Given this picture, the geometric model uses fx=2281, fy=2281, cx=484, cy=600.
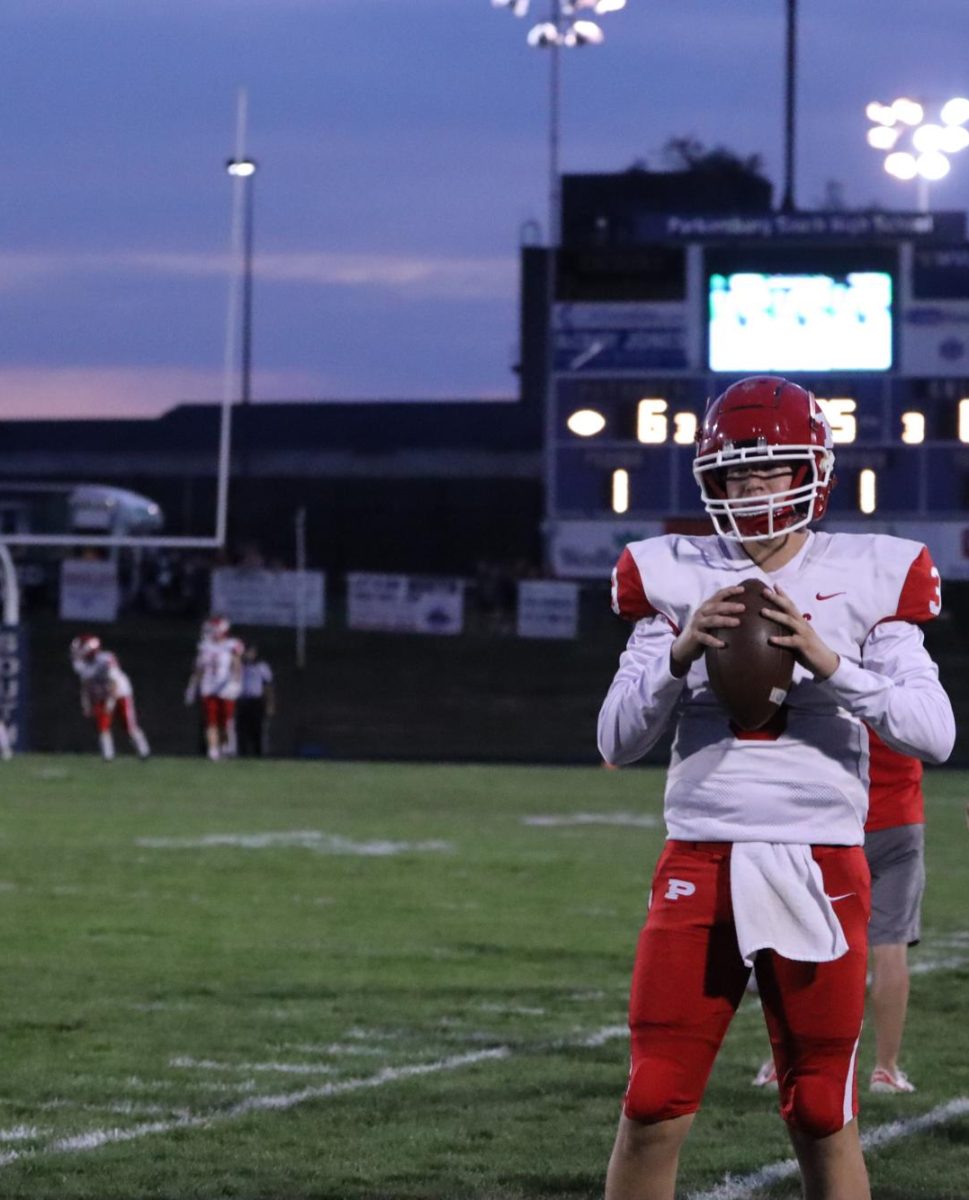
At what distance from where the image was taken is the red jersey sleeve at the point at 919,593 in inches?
145

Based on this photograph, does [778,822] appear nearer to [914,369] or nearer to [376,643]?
[914,369]

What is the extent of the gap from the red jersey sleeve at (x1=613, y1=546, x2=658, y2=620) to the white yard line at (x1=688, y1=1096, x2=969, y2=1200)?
1.79 m

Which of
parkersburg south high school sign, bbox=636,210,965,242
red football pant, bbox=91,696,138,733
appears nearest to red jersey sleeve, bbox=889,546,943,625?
parkersburg south high school sign, bbox=636,210,965,242

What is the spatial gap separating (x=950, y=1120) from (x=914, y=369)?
680 inches

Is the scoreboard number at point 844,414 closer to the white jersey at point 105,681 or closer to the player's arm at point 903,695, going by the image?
the white jersey at point 105,681

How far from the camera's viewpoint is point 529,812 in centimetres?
1744

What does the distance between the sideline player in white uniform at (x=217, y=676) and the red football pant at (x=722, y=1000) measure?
20.7 meters

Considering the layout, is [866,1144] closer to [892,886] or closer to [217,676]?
[892,886]

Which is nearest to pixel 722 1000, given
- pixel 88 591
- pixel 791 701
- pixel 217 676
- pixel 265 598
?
pixel 791 701

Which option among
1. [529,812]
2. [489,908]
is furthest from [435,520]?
[489,908]

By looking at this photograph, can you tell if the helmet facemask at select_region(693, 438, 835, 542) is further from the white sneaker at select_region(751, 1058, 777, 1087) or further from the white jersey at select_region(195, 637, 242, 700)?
the white jersey at select_region(195, 637, 242, 700)

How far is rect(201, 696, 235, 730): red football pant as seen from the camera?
2477cm

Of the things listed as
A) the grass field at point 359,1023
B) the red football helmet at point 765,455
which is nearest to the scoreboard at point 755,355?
the grass field at point 359,1023

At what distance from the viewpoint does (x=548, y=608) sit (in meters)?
32.8
